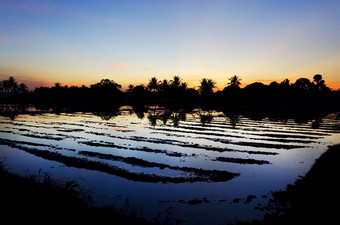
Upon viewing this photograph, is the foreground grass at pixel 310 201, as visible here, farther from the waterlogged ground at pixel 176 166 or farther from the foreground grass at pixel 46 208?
the foreground grass at pixel 46 208

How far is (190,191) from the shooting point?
8.40 m

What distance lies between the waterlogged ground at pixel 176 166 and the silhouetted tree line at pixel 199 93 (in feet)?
216

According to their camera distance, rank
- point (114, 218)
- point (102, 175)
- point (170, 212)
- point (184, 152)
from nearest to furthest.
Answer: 1. point (114, 218)
2. point (170, 212)
3. point (102, 175)
4. point (184, 152)

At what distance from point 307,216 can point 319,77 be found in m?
94.9

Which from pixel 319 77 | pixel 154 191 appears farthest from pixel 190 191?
pixel 319 77

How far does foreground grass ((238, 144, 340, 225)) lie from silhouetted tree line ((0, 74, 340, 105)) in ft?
250

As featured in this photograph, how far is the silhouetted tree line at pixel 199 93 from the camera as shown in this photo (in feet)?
256

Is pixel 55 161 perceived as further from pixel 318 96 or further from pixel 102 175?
pixel 318 96

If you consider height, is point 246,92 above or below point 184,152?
above

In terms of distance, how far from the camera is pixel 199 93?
115m

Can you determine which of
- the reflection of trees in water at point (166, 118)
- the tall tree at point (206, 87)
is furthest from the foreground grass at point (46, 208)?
the tall tree at point (206, 87)

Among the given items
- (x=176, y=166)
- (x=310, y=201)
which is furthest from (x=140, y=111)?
(x=310, y=201)

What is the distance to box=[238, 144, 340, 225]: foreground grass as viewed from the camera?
586 centimetres

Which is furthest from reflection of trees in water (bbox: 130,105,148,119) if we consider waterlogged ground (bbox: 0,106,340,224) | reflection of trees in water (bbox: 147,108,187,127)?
waterlogged ground (bbox: 0,106,340,224)
